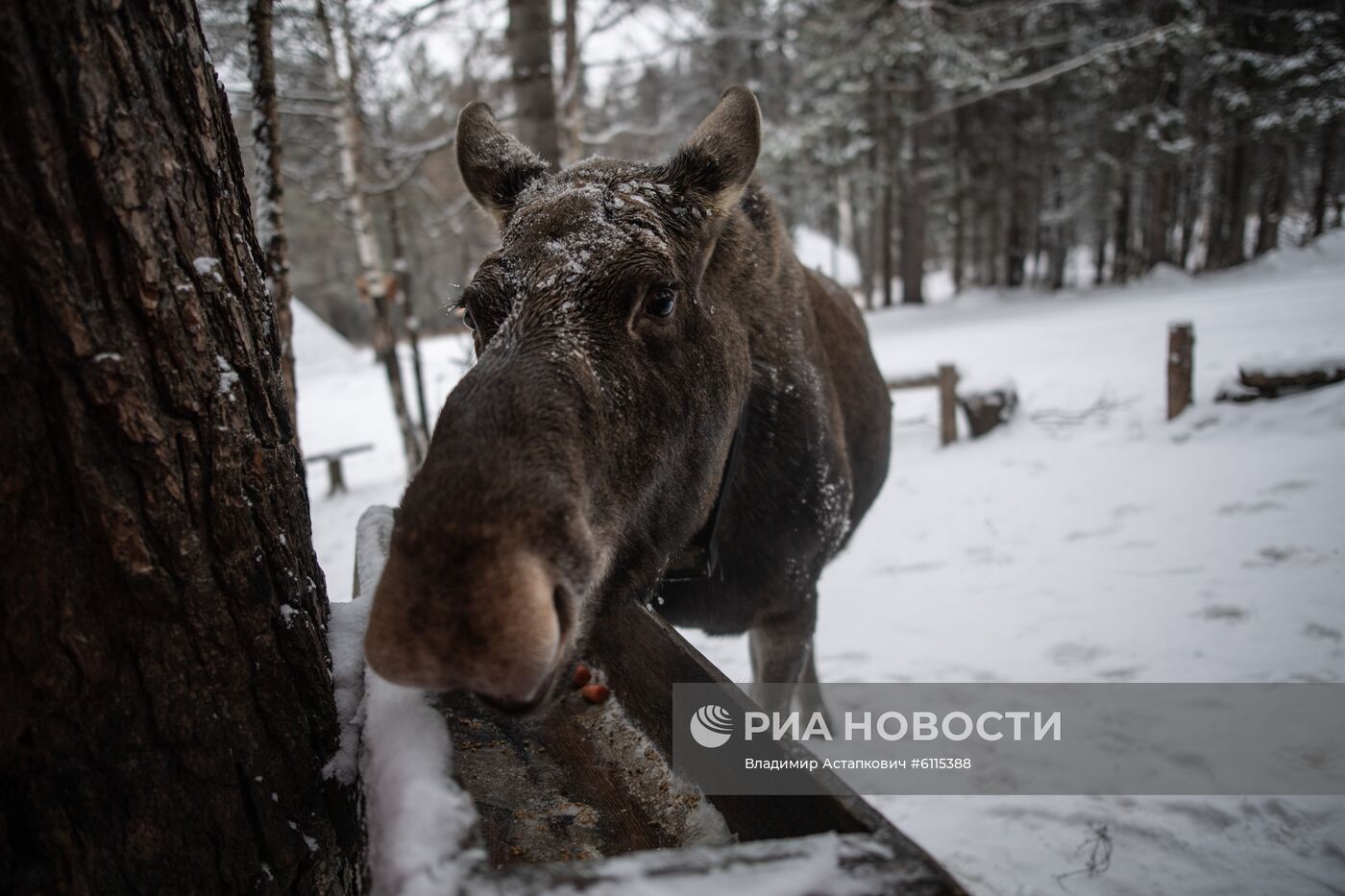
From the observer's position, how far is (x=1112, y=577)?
515cm

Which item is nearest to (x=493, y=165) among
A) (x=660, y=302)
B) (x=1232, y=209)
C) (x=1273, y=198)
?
(x=660, y=302)

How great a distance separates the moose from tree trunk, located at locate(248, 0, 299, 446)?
105 cm

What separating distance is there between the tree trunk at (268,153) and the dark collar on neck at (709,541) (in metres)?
1.68

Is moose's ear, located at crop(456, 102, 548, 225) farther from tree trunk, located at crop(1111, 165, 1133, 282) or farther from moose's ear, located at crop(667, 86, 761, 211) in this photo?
tree trunk, located at crop(1111, 165, 1133, 282)

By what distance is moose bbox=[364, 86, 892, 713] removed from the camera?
1103 millimetres

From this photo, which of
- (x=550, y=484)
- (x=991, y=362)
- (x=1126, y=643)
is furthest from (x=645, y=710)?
(x=991, y=362)

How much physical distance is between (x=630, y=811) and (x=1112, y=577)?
504 centimetres

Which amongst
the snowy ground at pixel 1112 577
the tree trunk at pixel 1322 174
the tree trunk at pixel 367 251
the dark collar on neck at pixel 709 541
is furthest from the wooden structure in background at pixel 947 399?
the tree trunk at pixel 1322 174

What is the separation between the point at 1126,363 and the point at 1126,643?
29.4ft

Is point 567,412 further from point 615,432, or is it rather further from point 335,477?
point 335,477

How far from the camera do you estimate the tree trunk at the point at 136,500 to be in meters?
1.07

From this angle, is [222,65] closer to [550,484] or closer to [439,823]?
[550,484]

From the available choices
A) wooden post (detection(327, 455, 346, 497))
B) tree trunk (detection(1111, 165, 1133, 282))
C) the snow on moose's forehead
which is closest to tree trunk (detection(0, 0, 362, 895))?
the snow on moose's forehead

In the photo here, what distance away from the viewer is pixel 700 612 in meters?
2.84
